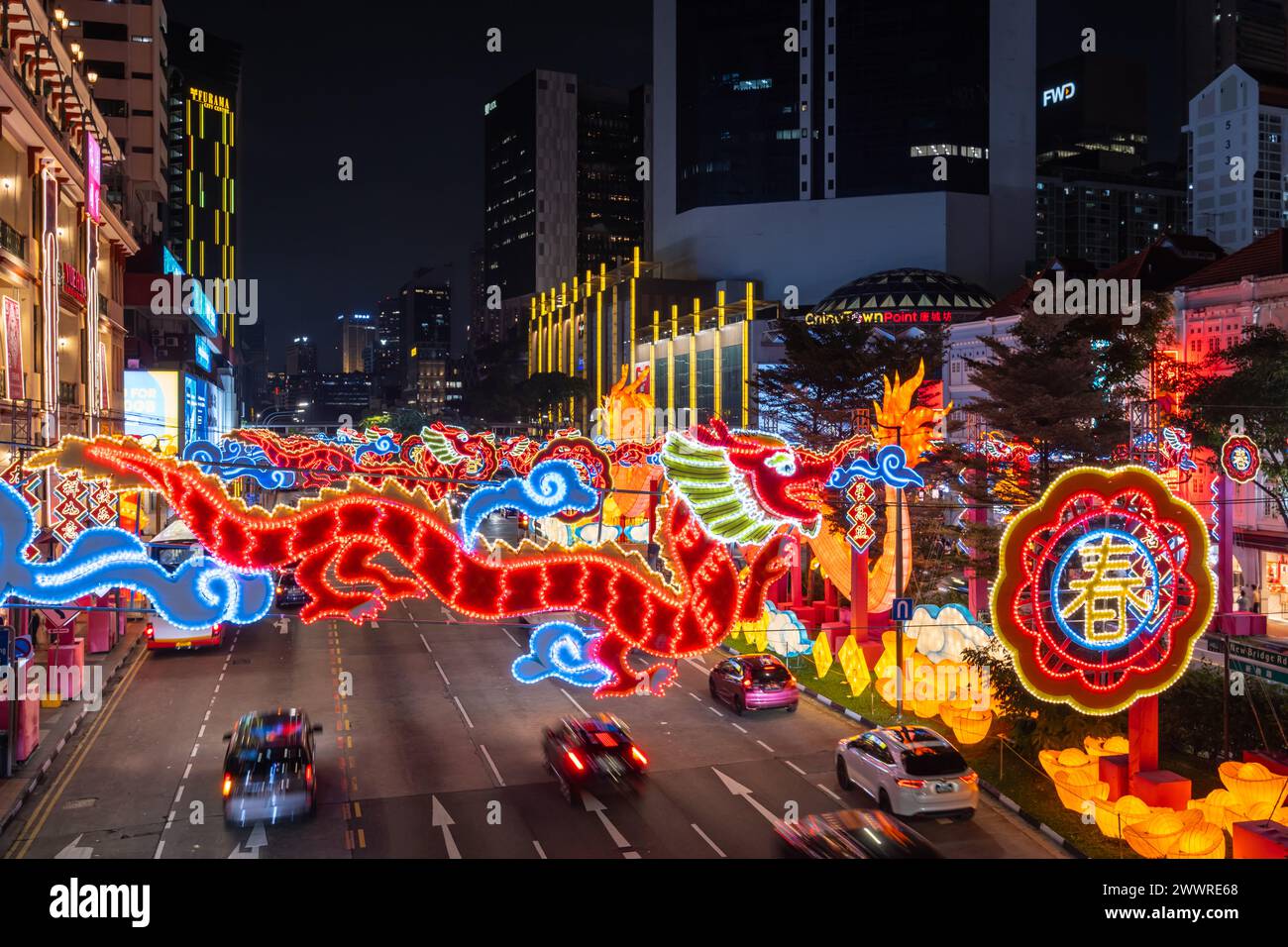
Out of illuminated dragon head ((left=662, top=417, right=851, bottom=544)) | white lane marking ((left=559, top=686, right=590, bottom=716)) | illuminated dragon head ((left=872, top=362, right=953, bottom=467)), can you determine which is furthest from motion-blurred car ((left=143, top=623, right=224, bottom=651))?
illuminated dragon head ((left=662, top=417, right=851, bottom=544))

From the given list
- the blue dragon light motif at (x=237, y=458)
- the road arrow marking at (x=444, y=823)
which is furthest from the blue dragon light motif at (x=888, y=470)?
the blue dragon light motif at (x=237, y=458)

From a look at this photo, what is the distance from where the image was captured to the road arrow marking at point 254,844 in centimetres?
1856

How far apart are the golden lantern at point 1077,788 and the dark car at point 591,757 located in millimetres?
7843

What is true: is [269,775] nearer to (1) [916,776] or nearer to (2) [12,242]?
(1) [916,776]

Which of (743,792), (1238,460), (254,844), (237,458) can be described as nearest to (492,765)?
(743,792)

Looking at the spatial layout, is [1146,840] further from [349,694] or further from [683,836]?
[349,694]

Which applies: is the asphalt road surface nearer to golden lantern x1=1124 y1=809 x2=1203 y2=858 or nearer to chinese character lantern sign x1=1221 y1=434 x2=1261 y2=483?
golden lantern x1=1124 y1=809 x2=1203 y2=858

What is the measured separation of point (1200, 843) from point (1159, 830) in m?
0.62

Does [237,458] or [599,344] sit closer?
[237,458]

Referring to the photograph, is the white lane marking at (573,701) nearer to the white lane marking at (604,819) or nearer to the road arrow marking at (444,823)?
the white lane marking at (604,819)

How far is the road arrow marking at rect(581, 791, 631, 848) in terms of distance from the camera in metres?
19.1

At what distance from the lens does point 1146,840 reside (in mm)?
17625

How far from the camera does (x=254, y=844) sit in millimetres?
19109

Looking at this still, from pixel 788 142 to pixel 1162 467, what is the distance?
8666cm
